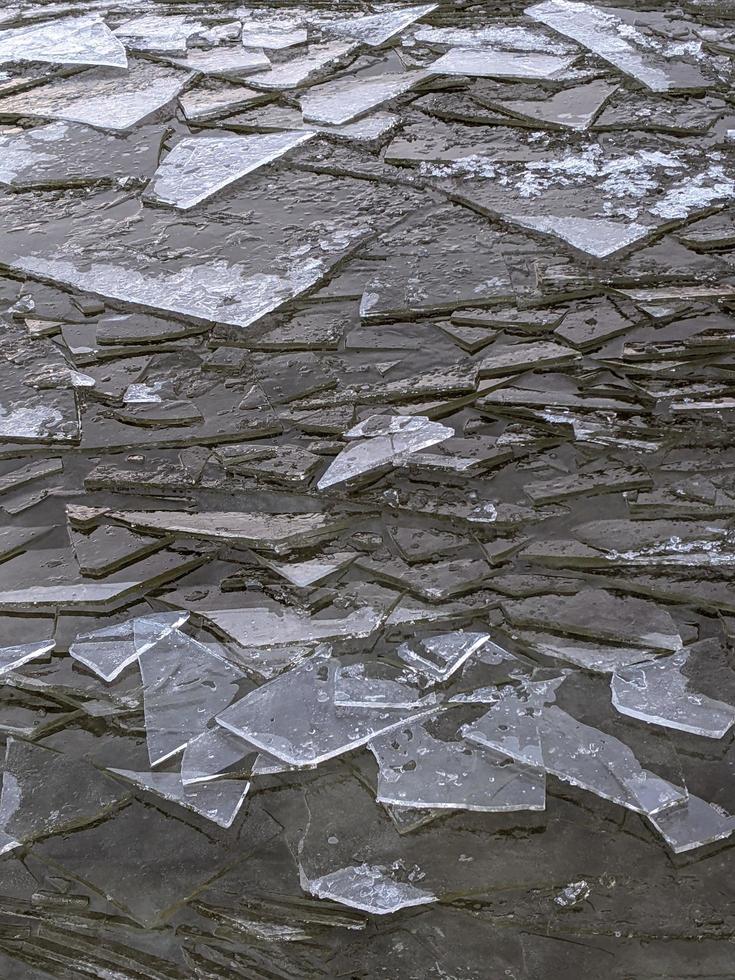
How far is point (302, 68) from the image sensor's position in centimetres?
348

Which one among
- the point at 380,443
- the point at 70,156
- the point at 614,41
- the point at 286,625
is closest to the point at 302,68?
the point at 70,156

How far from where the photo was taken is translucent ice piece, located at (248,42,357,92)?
3.40 m

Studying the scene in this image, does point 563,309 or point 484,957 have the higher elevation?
point 563,309

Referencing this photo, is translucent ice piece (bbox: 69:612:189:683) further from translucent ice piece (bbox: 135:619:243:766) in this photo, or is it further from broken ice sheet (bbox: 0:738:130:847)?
broken ice sheet (bbox: 0:738:130:847)

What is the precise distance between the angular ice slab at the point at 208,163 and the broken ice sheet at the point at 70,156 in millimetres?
88

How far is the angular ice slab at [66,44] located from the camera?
3680 mm

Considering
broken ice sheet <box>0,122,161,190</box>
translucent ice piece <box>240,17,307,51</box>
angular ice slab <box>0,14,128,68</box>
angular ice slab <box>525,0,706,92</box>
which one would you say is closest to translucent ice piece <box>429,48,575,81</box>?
angular ice slab <box>525,0,706,92</box>

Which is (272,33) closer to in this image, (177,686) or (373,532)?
(373,532)

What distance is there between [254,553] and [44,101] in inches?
89.7

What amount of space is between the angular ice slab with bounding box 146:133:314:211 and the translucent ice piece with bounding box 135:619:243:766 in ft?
4.94

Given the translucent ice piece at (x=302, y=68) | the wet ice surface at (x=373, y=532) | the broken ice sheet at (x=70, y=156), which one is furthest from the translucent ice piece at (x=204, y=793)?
the translucent ice piece at (x=302, y=68)

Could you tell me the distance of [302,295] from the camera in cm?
246

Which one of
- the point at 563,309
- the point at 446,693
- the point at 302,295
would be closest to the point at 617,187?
the point at 563,309

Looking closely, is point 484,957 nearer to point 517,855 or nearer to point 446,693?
point 517,855
